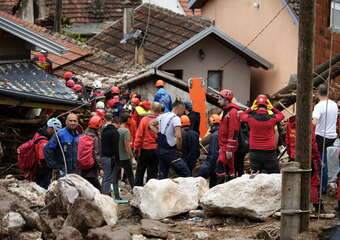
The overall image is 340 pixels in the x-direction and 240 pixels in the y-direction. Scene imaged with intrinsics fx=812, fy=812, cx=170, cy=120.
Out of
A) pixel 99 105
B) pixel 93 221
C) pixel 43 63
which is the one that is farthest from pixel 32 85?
pixel 93 221

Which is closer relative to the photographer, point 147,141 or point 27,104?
point 147,141

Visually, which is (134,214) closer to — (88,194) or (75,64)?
(88,194)

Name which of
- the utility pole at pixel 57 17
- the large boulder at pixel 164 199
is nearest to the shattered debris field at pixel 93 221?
the large boulder at pixel 164 199

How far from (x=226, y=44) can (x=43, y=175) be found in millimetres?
13023

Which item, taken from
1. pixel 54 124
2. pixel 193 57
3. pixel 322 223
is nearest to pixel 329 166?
pixel 322 223

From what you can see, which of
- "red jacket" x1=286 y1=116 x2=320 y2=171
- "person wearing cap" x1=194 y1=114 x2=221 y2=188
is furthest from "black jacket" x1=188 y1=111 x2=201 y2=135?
"red jacket" x1=286 y1=116 x2=320 y2=171

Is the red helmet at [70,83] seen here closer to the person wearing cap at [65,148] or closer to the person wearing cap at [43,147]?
the person wearing cap at [43,147]

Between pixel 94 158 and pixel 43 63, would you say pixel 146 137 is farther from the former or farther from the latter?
pixel 43 63

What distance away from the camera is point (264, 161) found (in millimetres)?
12633

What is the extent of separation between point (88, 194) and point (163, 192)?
1.13 m

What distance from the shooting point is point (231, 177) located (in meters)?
13.3

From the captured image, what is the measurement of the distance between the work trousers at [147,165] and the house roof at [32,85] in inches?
128

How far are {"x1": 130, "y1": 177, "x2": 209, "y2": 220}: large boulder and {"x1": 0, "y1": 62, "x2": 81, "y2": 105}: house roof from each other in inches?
189

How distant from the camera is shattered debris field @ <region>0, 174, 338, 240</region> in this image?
997 centimetres
